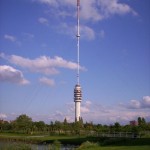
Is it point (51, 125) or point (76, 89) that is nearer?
point (51, 125)

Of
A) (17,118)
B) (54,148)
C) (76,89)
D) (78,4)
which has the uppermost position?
(78,4)

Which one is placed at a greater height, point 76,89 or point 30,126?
point 76,89

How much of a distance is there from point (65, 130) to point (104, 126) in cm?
1079

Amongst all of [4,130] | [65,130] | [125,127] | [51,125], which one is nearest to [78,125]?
[65,130]

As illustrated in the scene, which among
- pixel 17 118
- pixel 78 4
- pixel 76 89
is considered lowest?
pixel 17 118

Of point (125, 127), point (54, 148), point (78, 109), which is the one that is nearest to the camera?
point (54, 148)

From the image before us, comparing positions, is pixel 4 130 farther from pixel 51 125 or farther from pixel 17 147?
pixel 17 147

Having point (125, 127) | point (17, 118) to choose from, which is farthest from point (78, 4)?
point (125, 127)

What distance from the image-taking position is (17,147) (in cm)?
3581

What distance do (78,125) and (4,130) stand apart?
26.2 m

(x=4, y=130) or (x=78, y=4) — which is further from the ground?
(x=78, y=4)

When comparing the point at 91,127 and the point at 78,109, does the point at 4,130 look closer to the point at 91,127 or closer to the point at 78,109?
the point at 91,127

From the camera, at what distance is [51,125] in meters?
107

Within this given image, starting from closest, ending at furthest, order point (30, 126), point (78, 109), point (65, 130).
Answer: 1. point (65, 130)
2. point (30, 126)
3. point (78, 109)
